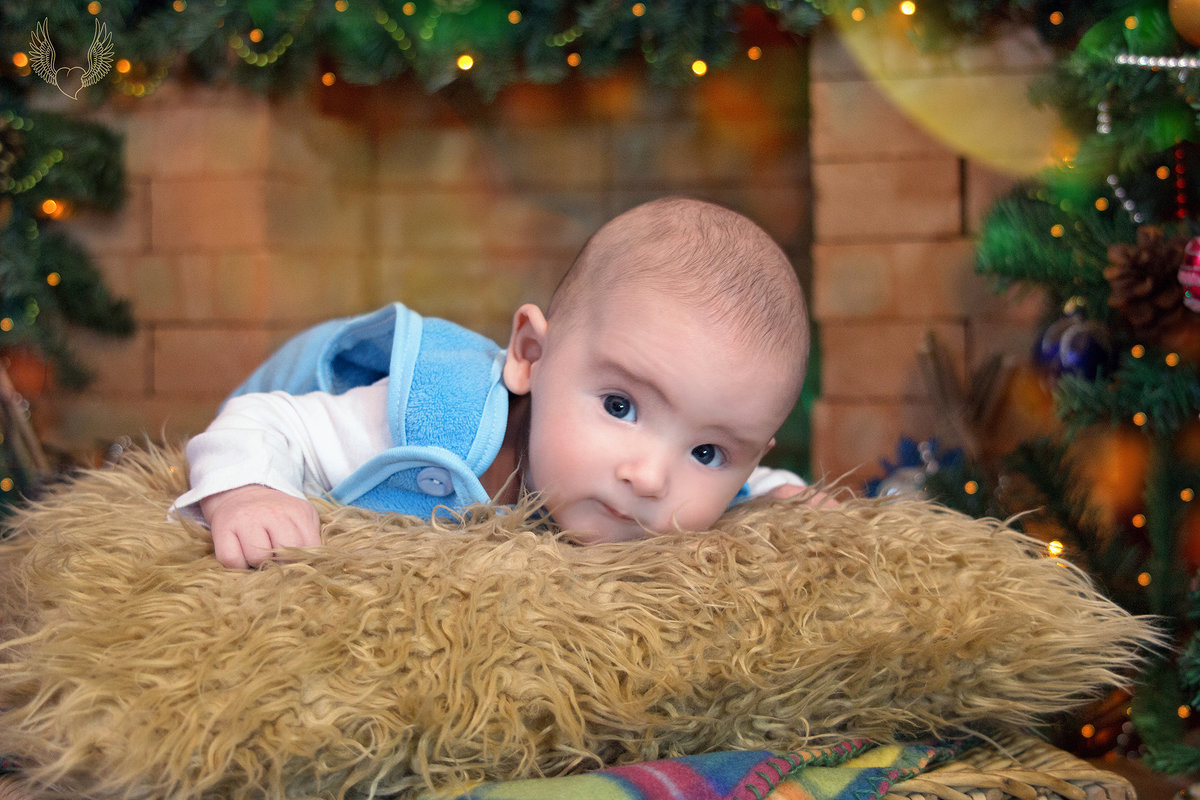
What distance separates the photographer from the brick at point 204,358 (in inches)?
79.0

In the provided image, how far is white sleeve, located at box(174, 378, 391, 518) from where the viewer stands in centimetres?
85

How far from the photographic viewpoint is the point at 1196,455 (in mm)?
1248

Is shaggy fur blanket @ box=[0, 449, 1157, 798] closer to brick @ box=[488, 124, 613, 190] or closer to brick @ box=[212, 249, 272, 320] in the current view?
brick @ box=[212, 249, 272, 320]

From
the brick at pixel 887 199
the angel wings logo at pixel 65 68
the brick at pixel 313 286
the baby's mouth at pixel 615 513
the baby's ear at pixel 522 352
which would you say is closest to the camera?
the baby's mouth at pixel 615 513

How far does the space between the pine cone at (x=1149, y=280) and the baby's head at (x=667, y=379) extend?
58 cm

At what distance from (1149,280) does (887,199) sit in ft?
2.17

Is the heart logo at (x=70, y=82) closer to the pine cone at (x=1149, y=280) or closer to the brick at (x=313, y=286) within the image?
the brick at (x=313, y=286)

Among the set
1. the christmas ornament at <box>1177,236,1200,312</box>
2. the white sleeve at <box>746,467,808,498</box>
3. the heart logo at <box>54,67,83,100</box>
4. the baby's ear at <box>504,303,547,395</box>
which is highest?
the heart logo at <box>54,67,83,100</box>

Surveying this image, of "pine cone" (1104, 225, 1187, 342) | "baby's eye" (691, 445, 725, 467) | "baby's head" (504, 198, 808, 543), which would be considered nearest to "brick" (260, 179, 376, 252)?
"baby's head" (504, 198, 808, 543)

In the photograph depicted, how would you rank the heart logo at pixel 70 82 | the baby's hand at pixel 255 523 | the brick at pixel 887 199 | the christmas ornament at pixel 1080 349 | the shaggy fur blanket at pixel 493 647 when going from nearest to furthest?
the shaggy fur blanket at pixel 493 647
the baby's hand at pixel 255 523
the christmas ornament at pixel 1080 349
the brick at pixel 887 199
the heart logo at pixel 70 82

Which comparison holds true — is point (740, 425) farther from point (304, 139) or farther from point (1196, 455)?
point (304, 139)

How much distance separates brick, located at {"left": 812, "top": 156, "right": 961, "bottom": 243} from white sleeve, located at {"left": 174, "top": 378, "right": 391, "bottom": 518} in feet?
3.50

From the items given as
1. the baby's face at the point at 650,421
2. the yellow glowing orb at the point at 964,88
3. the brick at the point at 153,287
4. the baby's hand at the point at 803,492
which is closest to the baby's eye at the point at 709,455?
the baby's face at the point at 650,421

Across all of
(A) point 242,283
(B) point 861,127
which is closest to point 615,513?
(B) point 861,127
